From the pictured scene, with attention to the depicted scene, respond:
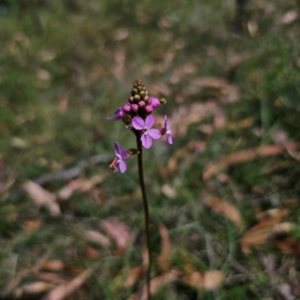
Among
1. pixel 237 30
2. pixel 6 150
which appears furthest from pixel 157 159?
pixel 237 30

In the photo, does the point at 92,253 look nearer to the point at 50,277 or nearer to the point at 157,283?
the point at 50,277

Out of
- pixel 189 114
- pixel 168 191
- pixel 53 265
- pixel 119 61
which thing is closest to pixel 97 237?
pixel 53 265

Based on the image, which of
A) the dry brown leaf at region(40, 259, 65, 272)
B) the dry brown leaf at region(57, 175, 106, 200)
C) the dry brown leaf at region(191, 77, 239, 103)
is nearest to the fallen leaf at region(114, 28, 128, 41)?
the dry brown leaf at region(191, 77, 239, 103)

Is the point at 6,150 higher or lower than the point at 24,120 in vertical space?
lower

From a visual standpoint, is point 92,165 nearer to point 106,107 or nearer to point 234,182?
point 106,107

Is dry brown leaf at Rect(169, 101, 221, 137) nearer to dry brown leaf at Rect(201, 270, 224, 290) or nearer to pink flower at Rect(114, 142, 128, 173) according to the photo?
dry brown leaf at Rect(201, 270, 224, 290)

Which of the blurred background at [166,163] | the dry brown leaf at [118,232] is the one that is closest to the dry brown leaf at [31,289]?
the blurred background at [166,163]
